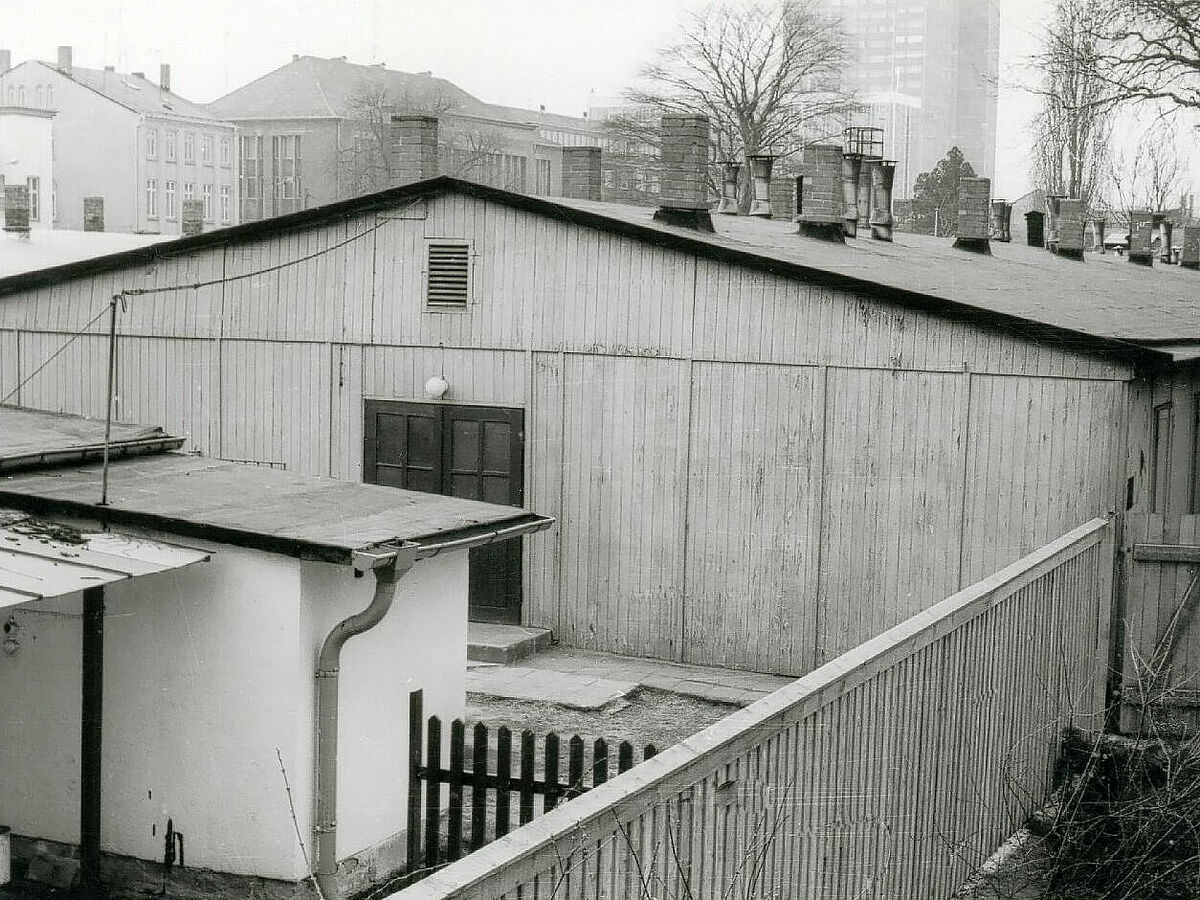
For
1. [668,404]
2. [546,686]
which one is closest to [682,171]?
[668,404]

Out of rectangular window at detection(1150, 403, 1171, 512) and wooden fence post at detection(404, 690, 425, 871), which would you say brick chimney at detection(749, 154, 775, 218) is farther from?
wooden fence post at detection(404, 690, 425, 871)

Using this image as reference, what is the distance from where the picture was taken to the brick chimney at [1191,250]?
39.0 m

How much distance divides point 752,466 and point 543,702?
117 inches

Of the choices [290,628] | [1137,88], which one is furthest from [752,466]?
[1137,88]

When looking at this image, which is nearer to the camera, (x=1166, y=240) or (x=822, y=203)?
(x=822, y=203)

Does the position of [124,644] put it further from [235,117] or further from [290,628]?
[235,117]

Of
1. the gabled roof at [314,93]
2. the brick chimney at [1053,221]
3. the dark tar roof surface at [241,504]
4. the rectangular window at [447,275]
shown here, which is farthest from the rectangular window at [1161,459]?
the gabled roof at [314,93]

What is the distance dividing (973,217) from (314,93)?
50.1m

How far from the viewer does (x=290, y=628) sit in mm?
7551

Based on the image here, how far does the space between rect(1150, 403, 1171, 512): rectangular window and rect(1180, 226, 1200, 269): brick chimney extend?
89.0 feet

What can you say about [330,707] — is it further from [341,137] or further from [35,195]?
[341,137]

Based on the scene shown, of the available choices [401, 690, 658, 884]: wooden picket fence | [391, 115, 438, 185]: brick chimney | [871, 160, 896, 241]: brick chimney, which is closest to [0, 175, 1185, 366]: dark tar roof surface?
[871, 160, 896, 241]: brick chimney

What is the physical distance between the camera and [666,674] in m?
13.4

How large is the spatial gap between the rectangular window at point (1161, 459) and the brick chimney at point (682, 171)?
515 cm
